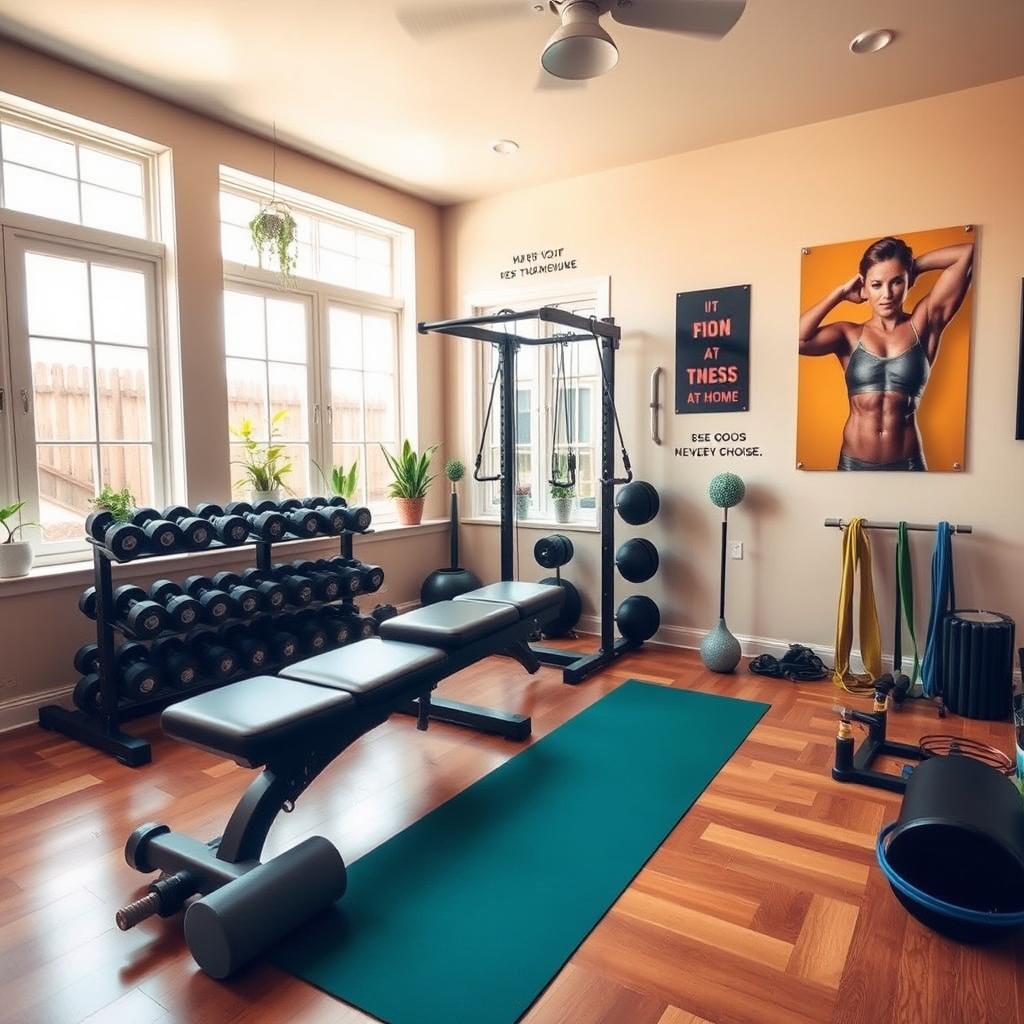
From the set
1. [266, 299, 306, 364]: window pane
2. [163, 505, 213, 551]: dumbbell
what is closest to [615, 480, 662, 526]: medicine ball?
[266, 299, 306, 364]: window pane

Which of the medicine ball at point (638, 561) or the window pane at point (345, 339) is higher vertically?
the window pane at point (345, 339)

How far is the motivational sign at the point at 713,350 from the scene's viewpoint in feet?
13.1

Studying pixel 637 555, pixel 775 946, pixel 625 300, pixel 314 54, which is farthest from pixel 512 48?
pixel 775 946

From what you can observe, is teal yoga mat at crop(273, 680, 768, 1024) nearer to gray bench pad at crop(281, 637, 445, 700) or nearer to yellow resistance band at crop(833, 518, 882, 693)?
gray bench pad at crop(281, 637, 445, 700)

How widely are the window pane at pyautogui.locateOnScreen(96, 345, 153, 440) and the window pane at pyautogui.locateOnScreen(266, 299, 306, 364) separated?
0.74 m

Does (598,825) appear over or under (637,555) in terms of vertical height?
under

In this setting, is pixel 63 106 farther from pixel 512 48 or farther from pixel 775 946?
pixel 775 946

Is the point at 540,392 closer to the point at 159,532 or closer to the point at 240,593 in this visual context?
the point at 240,593

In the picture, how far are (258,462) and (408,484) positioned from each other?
39.8 inches

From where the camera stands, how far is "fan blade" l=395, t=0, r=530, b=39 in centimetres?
270

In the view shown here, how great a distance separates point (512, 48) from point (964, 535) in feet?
9.56

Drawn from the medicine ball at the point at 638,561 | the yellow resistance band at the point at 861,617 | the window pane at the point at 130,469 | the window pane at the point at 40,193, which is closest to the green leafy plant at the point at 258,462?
the window pane at the point at 130,469

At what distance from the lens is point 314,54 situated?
3.07 metres

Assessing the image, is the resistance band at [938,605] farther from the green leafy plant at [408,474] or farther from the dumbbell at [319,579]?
the green leafy plant at [408,474]
